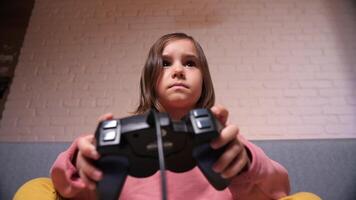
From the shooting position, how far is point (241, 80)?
1.51 metres

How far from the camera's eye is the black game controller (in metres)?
0.37

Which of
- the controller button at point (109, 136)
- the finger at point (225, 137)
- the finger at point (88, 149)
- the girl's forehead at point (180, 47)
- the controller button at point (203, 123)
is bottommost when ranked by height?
the finger at point (88, 149)

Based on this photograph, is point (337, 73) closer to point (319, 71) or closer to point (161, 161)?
point (319, 71)

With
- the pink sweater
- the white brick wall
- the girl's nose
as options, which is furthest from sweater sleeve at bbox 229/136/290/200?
the white brick wall

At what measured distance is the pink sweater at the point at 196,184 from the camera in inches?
19.5

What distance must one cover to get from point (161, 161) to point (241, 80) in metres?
1.21

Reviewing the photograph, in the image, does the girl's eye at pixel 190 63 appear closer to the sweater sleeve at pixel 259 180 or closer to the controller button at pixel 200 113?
the sweater sleeve at pixel 259 180

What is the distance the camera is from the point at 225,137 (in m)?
0.39

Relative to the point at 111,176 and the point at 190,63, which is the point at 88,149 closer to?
the point at 111,176

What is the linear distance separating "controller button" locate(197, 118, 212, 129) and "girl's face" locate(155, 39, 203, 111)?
12.8 inches

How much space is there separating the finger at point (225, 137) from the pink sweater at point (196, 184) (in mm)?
100

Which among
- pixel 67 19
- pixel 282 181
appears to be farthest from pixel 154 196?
pixel 67 19

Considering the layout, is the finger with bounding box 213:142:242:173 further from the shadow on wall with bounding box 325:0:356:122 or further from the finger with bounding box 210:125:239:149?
the shadow on wall with bounding box 325:0:356:122

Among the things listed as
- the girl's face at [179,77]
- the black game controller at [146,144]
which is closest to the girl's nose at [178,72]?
the girl's face at [179,77]
